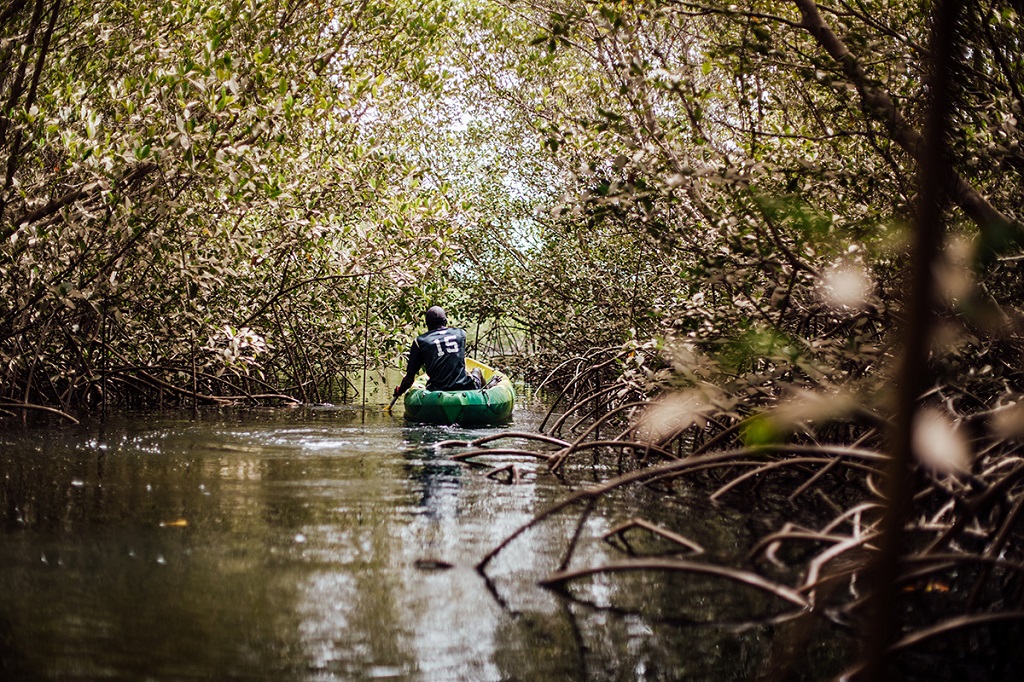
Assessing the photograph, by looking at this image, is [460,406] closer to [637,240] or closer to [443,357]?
[443,357]

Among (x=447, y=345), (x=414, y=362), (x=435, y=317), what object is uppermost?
(x=435, y=317)

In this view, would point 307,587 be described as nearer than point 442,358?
Yes

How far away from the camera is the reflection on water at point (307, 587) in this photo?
3.69m

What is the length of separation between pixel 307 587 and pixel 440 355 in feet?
26.1

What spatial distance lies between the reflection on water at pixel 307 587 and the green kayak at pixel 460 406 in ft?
13.0

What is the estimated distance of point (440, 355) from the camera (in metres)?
12.5

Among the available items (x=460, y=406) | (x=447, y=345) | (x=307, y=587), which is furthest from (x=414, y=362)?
(x=307, y=587)

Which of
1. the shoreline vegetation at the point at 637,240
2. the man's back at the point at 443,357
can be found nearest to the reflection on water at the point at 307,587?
the shoreline vegetation at the point at 637,240

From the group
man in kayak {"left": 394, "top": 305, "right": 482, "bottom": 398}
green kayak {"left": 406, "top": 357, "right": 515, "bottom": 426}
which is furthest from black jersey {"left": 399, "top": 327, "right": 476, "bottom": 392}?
green kayak {"left": 406, "top": 357, "right": 515, "bottom": 426}

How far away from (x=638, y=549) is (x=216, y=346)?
7476 mm

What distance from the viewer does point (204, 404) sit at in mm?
13852

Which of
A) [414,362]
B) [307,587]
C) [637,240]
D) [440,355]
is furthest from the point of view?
[414,362]

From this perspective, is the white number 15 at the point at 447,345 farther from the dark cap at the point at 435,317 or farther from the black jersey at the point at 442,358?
the dark cap at the point at 435,317

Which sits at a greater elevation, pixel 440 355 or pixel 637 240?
pixel 637 240
